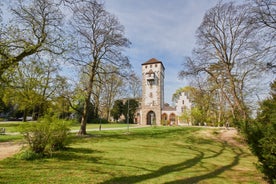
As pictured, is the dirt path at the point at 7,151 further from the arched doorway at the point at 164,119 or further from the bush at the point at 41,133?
the arched doorway at the point at 164,119

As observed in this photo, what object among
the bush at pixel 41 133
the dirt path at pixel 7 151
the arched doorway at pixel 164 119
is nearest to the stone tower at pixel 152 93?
the arched doorway at pixel 164 119

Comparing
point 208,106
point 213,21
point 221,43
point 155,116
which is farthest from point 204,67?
point 155,116

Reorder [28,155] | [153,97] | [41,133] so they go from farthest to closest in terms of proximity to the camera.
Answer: [153,97] → [41,133] → [28,155]

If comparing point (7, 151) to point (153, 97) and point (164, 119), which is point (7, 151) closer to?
point (153, 97)

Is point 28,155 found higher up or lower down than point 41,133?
lower down

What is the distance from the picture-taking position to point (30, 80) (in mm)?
13945

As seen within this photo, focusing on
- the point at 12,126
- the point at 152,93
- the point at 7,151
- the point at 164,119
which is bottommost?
the point at 7,151

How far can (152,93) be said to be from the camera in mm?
46625

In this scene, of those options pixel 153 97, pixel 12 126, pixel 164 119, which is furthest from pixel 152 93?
pixel 12 126

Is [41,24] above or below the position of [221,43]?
below

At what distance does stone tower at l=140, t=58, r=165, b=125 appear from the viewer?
4581 centimetres

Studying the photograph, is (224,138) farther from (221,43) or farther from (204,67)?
(221,43)

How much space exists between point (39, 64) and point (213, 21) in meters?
15.7

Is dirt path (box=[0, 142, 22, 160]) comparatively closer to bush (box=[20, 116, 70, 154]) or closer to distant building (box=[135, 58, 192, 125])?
bush (box=[20, 116, 70, 154])
